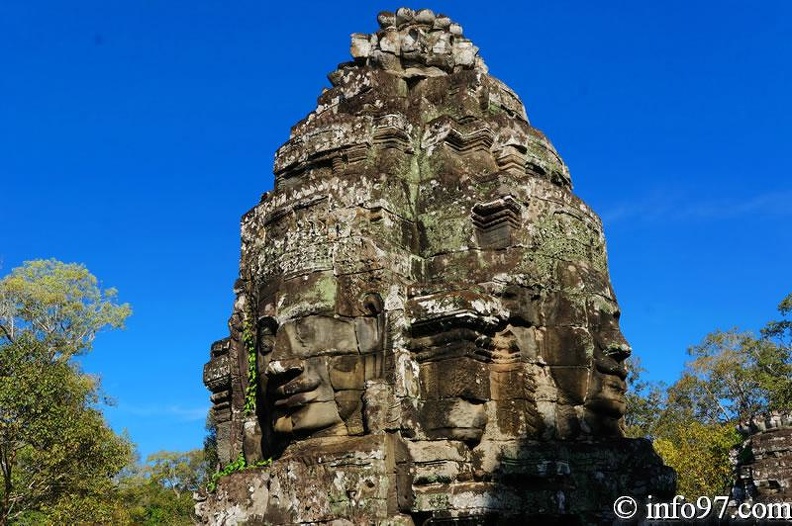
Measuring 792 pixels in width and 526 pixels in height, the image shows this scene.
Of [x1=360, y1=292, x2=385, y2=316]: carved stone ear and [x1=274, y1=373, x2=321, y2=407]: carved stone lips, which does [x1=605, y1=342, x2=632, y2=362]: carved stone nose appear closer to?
[x1=360, y1=292, x2=385, y2=316]: carved stone ear

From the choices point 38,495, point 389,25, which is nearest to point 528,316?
point 389,25

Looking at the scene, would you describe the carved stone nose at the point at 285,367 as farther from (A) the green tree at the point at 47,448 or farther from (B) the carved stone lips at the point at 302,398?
(A) the green tree at the point at 47,448

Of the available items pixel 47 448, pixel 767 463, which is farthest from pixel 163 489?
pixel 767 463

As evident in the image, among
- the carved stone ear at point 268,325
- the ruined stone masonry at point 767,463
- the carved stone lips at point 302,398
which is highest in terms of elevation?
the carved stone ear at point 268,325

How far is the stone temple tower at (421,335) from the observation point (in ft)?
20.4

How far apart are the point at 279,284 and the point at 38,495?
10.6 meters

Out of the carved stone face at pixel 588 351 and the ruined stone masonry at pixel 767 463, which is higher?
the carved stone face at pixel 588 351

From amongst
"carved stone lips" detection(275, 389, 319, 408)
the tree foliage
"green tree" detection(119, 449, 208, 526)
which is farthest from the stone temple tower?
the tree foliage

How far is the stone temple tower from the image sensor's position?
20.4 ft

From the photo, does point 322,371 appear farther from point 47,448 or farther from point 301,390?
point 47,448

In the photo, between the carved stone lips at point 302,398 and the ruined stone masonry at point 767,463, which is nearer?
the carved stone lips at point 302,398

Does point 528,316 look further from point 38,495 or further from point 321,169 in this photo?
point 38,495

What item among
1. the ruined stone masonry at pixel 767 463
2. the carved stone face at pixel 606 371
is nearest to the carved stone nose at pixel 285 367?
the carved stone face at pixel 606 371

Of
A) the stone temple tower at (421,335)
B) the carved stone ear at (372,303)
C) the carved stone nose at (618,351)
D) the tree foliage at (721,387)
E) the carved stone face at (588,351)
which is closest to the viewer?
the stone temple tower at (421,335)
